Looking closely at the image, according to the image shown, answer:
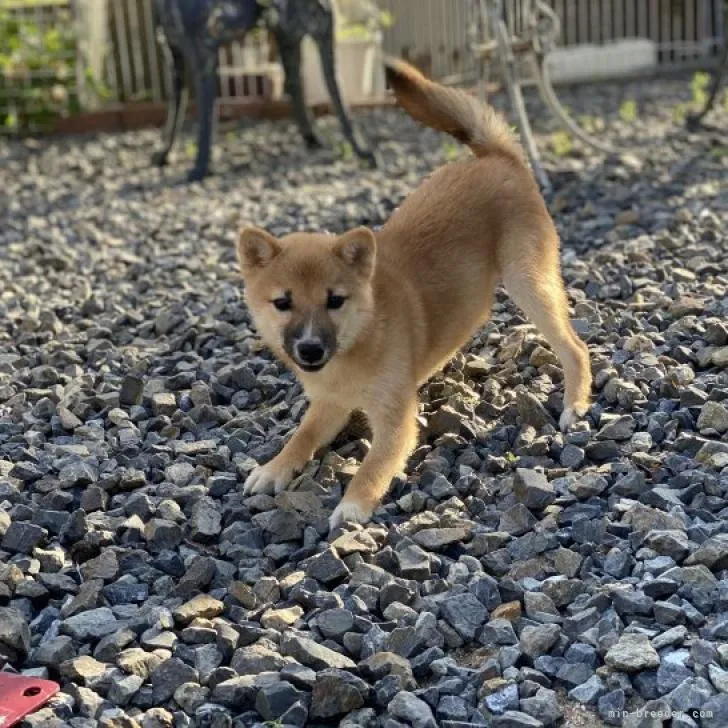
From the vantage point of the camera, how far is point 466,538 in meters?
2.93

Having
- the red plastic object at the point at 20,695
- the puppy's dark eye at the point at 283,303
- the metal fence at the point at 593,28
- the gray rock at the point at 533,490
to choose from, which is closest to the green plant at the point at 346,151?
the metal fence at the point at 593,28

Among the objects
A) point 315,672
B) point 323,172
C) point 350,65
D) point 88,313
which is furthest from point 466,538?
point 350,65

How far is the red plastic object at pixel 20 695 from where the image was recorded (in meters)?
2.30

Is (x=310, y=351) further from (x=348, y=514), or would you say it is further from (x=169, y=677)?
(x=169, y=677)

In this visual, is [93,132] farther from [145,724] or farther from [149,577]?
[145,724]

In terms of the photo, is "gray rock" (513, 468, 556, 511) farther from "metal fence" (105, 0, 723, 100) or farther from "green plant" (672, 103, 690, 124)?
"metal fence" (105, 0, 723, 100)

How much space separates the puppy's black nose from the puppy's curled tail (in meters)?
1.20

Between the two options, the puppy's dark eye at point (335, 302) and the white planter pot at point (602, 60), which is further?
the white planter pot at point (602, 60)

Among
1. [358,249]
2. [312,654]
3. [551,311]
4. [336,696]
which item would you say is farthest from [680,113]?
[336,696]

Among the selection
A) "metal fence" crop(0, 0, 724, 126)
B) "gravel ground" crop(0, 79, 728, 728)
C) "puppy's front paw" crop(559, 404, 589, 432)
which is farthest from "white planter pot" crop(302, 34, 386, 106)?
"puppy's front paw" crop(559, 404, 589, 432)

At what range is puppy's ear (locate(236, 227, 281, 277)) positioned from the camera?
132 inches

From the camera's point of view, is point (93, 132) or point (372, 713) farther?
point (93, 132)

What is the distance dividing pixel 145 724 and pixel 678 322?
8.11ft

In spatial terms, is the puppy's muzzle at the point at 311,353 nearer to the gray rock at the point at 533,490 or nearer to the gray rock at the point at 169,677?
the gray rock at the point at 533,490
